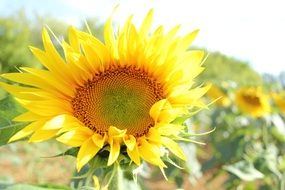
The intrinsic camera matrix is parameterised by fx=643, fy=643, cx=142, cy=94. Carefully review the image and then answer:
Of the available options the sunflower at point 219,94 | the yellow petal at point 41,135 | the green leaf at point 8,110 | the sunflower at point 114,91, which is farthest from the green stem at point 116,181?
the sunflower at point 219,94

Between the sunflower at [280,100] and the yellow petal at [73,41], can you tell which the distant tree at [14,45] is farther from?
the yellow petal at [73,41]

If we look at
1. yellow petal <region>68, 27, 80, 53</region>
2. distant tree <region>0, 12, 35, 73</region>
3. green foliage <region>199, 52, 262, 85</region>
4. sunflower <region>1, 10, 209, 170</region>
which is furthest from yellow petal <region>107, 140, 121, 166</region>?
green foliage <region>199, 52, 262, 85</region>

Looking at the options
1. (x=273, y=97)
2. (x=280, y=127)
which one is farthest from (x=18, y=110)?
(x=273, y=97)

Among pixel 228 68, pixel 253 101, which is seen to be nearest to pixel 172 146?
pixel 253 101

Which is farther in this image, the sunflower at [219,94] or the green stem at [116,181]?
the sunflower at [219,94]

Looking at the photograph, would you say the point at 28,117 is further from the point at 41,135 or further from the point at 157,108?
the point at 157,108

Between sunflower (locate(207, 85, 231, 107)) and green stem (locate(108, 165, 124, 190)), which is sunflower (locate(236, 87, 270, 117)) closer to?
sunflower (locate(207, 85, 231, 107))

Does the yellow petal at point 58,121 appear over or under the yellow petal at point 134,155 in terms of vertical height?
under
